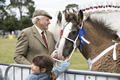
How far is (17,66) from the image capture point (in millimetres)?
2318

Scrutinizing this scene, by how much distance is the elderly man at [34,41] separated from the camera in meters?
2.52

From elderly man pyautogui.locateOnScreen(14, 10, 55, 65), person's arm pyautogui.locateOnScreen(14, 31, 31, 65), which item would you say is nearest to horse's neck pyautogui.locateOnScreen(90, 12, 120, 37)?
elderly man pyautogui.locateOnScreen(14, 10, 55, 65)

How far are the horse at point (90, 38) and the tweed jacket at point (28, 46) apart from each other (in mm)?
428

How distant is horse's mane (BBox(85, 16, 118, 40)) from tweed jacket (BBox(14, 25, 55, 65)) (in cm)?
107

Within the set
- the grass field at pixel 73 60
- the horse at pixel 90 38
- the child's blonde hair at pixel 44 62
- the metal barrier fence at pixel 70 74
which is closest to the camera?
the child's blonde hair at pixel 44 62

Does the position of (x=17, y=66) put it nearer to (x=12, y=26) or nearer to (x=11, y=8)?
(x=12, y=26)

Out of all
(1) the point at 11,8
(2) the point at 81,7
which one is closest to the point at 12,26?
(1) the point at 11,8

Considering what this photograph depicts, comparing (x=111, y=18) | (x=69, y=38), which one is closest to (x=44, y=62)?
(x=69, y=38)

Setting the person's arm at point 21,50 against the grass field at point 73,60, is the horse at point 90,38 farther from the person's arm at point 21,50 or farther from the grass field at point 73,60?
the grass field at point 73,60

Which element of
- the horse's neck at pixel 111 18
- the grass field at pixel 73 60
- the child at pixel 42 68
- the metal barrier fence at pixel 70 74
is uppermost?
the horse's neck at pixel 111 18

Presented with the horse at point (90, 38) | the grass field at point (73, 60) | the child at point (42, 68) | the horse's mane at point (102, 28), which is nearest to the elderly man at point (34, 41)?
the horse at point (90, 38)

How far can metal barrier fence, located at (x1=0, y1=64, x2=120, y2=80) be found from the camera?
1847 millimetres

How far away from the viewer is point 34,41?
2.65m

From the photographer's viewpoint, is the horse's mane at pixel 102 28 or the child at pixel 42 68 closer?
the child at pixel 42 68
